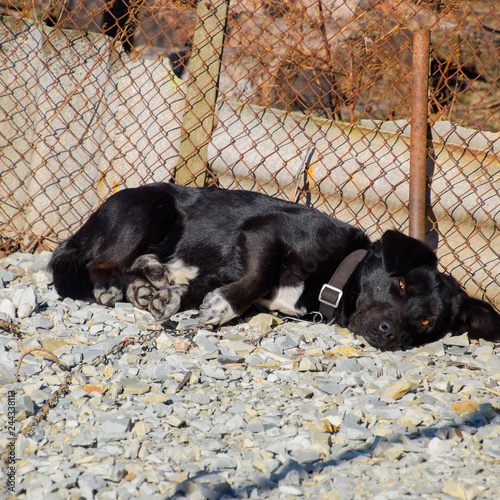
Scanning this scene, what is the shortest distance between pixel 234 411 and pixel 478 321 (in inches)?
81.6

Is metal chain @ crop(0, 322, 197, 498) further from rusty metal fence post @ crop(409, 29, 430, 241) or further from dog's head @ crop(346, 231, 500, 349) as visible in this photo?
rusty metal fence post @ crop(409, 29, 430, 241)

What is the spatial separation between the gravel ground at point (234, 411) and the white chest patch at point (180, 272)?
1.77ft

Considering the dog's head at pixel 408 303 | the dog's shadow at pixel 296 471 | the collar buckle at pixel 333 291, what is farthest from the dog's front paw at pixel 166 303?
the dog's shadow at pixel 296 471

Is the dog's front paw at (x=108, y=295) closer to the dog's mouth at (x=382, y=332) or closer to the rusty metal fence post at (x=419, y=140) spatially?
the dog's mouth at (x=382, y=332)

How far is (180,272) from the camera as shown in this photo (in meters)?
4.06

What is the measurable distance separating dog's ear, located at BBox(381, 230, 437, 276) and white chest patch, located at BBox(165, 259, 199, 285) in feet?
4.47

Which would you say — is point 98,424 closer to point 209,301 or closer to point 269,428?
point 269,428

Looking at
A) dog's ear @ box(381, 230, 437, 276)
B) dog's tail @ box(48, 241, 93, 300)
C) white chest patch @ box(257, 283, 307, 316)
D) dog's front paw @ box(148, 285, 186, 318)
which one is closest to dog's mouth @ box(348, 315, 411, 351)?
dog's ear @ box(381, 230, 437, 276)

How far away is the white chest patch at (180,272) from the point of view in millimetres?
4027

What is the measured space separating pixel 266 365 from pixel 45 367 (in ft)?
3.65

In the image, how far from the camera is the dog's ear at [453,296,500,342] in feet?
12.0

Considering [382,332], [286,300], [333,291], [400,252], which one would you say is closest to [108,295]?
[286,300]

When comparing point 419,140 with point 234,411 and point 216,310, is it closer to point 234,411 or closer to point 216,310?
point 216,310

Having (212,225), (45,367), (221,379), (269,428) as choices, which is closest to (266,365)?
(221,379)
